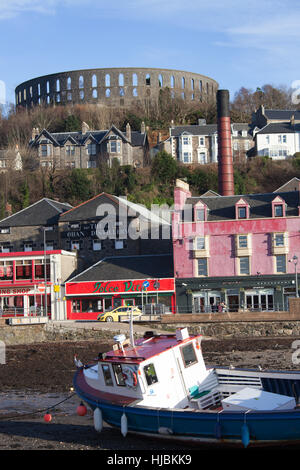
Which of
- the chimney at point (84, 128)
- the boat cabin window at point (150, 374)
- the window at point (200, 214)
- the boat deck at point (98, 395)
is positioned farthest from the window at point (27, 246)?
the boat cabin window at point (150, 374)

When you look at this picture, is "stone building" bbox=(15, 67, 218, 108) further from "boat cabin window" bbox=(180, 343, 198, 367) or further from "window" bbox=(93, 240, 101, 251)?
"boat cabin window" bbox=(180, 343, 198, 367)

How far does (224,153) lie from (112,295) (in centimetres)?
2006

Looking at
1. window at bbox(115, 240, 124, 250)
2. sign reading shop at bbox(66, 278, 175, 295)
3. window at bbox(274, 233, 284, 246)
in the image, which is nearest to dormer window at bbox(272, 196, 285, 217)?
window at bbox(274, 233, 284, 246)

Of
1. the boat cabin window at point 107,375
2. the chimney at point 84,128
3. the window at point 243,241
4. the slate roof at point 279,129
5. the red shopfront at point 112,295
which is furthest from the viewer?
the chimney at point 84,128

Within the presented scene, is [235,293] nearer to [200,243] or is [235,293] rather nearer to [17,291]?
[200,243]

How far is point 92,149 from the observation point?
94375mm

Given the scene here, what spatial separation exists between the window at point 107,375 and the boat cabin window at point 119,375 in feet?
0.95

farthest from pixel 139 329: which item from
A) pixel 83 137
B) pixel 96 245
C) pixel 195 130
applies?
pixel 83 137

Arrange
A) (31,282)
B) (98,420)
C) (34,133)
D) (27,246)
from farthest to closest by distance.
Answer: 1. (34,133)
2. (27,246)
3. (31,282)
4. (98,420)

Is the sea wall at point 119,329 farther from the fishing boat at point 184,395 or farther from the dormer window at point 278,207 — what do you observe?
the fishing boat at point 184,395

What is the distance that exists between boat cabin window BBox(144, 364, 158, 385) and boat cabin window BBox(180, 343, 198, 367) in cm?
123

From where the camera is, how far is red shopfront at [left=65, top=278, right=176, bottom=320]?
53.5m

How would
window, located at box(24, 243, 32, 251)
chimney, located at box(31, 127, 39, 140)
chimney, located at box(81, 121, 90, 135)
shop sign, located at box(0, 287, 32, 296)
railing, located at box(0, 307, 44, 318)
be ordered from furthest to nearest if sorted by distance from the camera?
chimney, located at box(31, 127, 39, 140) < chimney, located at box(81, 121, 90, 135) < window, located at box(24, 243, 32, 251) < shop sign, located at box(0, 287, 32, 296) < railing, located at box(0, 307, 44, 318)

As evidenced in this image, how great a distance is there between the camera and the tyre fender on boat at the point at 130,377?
760 inches
